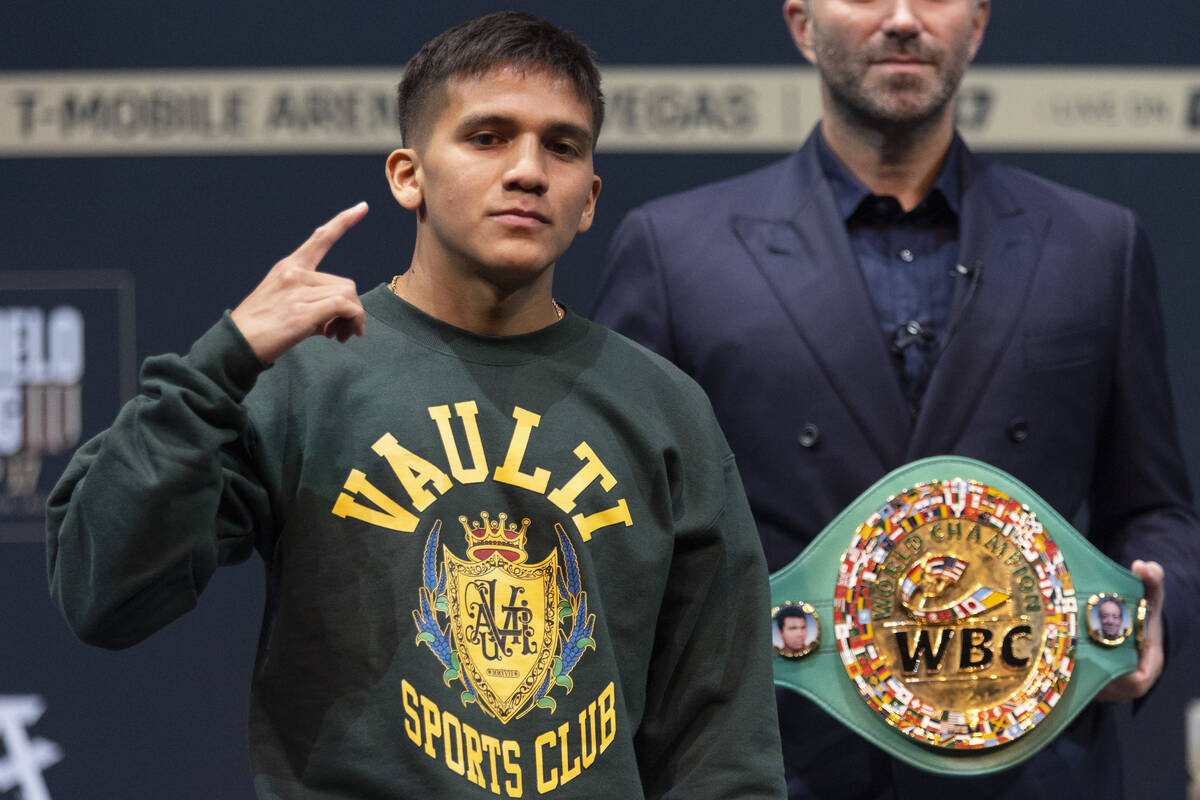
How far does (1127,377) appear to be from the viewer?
180cm

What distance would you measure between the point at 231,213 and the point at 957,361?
121cm

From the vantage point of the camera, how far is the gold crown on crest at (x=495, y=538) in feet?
4.10

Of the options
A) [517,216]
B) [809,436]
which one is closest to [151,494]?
[517,216]

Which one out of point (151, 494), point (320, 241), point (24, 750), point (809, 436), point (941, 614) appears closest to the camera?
point (151, 494)

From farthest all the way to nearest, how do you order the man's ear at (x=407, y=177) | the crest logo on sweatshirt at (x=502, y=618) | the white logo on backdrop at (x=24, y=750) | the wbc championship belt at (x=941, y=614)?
the white logo on backdrop at (x=24, y=750), the wbc championship belt at (x=941, y=614), the man's ear at (x=407, y=177), the crest logo on sweatshirt at (x=502, y=618)

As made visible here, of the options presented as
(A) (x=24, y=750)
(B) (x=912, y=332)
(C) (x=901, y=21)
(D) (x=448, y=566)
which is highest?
(C) (x=901, y=21)

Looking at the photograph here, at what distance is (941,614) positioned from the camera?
5.36ft

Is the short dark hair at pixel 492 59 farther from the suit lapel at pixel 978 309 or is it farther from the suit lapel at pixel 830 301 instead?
the suit lapel at pixel 978 309

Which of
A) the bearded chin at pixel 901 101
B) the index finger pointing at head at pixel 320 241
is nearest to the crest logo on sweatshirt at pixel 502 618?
the index finger pointing at head at pixel 320 241

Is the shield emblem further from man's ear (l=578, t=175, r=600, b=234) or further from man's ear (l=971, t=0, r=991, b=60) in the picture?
man's ear (l=971, t=0, r=991, b=60)

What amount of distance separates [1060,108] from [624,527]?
141cm

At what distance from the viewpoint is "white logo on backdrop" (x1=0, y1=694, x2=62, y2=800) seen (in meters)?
2.34

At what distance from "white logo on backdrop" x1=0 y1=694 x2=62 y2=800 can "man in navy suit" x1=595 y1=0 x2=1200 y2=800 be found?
1168mm

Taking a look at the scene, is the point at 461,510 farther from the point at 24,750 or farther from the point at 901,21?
the point at 24,750
